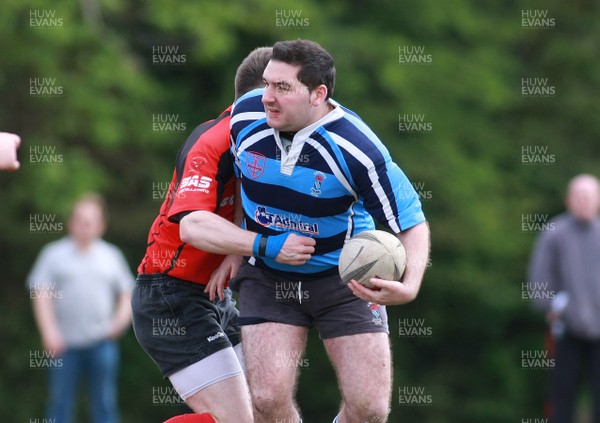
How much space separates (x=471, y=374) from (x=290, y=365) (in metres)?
11.6

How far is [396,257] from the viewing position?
579cm

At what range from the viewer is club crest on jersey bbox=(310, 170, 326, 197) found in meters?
6.03

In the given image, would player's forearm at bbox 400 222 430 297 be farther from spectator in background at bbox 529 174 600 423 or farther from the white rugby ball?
spectator in background at bbox 529 174 600 423

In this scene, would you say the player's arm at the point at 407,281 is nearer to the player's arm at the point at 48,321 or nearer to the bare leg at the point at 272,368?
the bare leg at the point at 272,368

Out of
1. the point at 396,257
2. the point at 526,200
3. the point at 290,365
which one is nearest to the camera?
the point at 396,257

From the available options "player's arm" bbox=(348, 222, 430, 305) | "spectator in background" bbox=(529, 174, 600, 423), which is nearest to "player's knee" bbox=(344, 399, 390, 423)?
"player's arm" bbox=(348, 222, 430, 305)

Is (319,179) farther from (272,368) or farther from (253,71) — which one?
(272,368)

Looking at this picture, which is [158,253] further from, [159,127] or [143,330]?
[159,127]

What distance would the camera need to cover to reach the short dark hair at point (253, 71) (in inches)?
255

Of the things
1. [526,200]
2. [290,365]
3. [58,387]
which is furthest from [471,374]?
[290,365]

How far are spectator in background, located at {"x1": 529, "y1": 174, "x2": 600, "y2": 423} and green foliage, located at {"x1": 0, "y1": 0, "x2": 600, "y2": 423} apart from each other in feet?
16.1

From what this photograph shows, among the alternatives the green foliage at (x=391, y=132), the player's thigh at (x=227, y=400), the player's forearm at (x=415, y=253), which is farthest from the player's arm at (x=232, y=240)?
the green foliage at (x=391, y=132)

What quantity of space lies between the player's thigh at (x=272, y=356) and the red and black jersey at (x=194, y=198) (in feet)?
1.42

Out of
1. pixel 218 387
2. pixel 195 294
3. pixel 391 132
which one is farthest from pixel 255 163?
pixel 391 132
